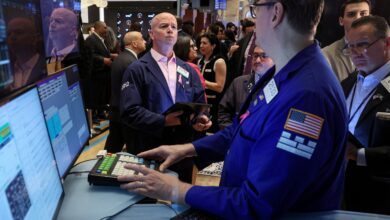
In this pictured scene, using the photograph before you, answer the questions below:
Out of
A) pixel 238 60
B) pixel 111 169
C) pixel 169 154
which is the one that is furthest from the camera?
pixel 238 60

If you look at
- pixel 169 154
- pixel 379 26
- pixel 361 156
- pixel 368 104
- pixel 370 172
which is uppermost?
pixel 379 26

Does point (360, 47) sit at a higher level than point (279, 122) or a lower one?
higher

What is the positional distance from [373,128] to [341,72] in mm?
964

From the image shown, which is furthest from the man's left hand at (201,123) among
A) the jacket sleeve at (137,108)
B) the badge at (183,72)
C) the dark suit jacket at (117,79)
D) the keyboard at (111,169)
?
the dark suit jacket at (117,79)

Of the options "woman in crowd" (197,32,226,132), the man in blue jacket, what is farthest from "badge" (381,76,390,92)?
"woman in crowd" (197,32,226,132)

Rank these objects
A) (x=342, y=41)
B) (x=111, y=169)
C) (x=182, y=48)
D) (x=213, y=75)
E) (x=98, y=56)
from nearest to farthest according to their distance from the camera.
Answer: (x=111, y=169)
(x=342, y=41)
(x=182, y=48)
(x=213, y=75)
(x=98, y=56)

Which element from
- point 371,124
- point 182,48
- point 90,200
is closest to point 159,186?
point 90,200

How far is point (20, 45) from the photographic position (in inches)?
36.4

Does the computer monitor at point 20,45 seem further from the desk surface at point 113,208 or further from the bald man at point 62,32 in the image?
the desk surface at point 113,208

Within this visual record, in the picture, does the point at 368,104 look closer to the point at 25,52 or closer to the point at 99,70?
the point at 25,52

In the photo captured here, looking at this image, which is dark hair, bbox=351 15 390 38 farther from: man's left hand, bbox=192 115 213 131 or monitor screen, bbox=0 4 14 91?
monitor screen, bbox=0 4 14 91

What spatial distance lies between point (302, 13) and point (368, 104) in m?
1.02

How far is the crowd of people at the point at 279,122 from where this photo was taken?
0.84 metres

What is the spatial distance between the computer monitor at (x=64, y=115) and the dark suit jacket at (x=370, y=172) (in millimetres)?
1242
